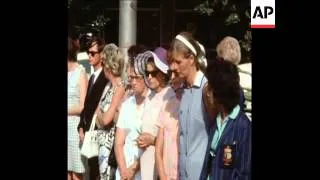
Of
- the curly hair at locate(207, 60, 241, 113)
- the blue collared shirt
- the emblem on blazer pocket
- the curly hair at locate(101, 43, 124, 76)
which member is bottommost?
the emblem on blazer pocket

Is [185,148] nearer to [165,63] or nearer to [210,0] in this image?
[165,63]

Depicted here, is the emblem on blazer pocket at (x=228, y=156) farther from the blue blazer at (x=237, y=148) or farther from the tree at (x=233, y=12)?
the tree at (x=233, y=12)

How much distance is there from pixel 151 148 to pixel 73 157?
705 millimetres

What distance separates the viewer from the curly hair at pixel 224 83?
6305mm

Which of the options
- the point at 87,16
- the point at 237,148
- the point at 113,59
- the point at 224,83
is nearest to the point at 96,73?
the point at 113,59

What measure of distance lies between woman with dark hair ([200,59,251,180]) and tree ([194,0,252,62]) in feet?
0.64

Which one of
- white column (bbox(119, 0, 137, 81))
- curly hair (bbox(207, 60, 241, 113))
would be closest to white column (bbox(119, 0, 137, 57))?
white column (bbox(119, 0, 137, 81))

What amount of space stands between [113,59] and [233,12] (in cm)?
107

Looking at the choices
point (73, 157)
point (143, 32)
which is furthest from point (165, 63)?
point (73, 157)

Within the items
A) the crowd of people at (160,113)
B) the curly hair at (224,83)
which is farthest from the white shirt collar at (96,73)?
the curly hair at (224,83)

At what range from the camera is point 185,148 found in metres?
6.41

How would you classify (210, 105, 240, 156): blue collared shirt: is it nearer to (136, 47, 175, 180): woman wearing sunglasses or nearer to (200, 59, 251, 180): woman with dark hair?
(200, 59, 251, 180): woman with dark hair

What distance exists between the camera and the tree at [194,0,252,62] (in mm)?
6289

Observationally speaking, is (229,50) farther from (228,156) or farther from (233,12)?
(228,156)
